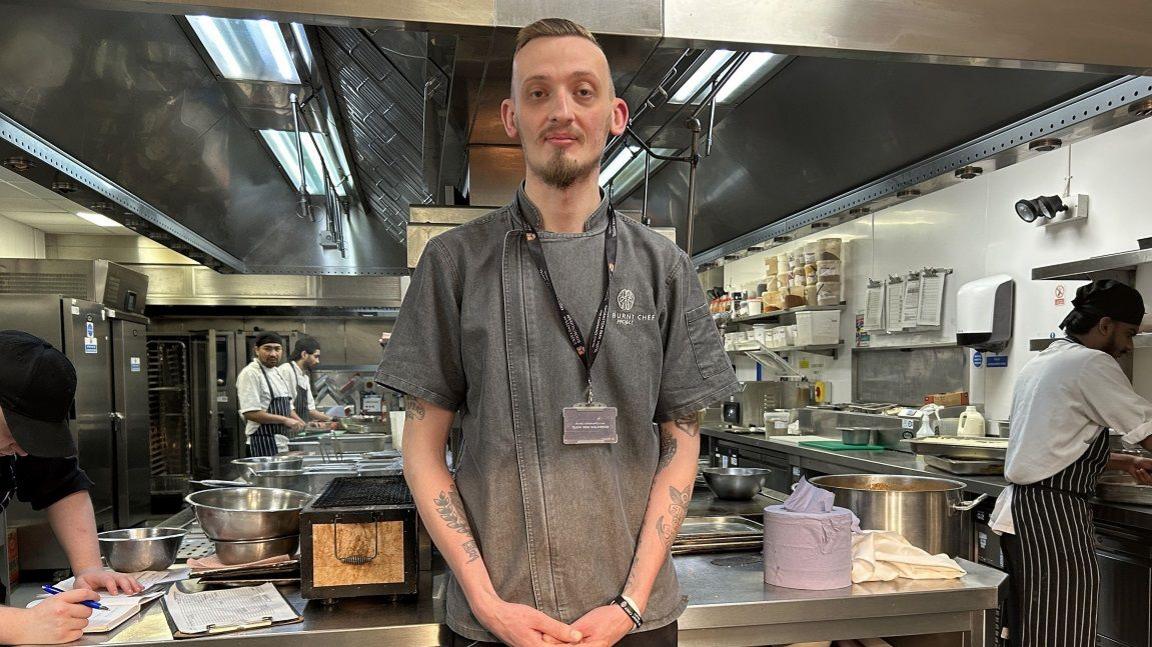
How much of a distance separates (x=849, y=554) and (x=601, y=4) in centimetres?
140

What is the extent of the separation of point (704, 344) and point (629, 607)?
517 millimetres

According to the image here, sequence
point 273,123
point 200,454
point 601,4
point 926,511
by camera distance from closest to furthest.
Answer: point 601,4
point 926,511
point 273,123
point 200,454

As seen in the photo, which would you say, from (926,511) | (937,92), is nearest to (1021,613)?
(926,511)

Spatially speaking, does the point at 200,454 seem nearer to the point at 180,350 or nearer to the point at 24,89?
the point at 180,350

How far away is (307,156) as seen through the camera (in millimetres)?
5250

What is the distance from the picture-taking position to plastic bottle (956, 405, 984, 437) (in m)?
4.48

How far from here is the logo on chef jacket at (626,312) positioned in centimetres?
144

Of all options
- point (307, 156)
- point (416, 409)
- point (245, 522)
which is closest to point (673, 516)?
point (416, 409)

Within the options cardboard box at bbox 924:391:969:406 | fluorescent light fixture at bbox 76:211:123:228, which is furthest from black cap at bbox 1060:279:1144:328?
fluorescent light fixture at bbox 76:211:123:228

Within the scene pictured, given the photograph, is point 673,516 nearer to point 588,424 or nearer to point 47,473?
point 588,424

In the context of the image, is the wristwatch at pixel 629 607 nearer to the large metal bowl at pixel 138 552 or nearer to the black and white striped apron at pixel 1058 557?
the large metal bowl at pixel 138 552

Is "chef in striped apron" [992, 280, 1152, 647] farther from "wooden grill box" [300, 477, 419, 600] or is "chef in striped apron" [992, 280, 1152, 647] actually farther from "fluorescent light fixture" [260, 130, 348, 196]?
"fluorescent light fixture" [260, 130, 348, 196]

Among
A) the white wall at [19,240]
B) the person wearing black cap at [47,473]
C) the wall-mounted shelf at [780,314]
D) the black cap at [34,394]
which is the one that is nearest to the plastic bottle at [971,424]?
the wall-mounted shelf at [780,314]

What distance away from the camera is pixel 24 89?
238cm
